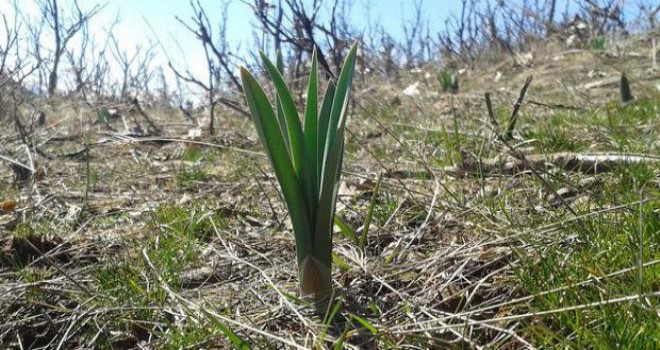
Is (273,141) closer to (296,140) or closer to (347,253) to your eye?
(296,140)

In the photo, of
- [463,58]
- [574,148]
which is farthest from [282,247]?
[463,58]

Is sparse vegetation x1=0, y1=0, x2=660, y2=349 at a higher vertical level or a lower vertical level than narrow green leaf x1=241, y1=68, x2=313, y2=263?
lower

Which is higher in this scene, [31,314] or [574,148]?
[574,148]

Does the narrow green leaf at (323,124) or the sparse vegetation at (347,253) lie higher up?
the narrow green leaf at (323,124)

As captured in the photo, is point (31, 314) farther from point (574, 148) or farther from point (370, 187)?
point (574, 148)

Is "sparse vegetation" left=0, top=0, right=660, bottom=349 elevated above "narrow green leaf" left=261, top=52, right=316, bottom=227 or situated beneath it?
situated beneath

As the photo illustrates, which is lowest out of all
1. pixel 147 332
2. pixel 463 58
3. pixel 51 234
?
pixel 147 332

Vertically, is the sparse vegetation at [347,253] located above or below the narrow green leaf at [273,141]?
below

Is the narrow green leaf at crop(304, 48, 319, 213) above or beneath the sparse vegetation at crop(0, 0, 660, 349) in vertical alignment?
above
